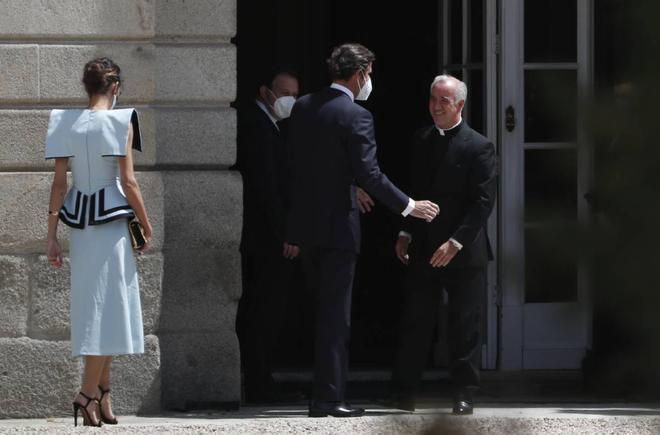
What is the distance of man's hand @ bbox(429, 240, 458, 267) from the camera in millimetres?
6117

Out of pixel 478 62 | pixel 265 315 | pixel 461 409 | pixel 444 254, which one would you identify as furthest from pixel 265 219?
pixel 461 409

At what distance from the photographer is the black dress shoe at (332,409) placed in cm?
613

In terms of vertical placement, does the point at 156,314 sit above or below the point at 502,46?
below

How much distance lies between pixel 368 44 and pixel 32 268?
3136mm

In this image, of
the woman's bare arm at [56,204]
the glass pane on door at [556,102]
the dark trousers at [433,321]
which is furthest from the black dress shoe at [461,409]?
the dark trousers at [433,321]

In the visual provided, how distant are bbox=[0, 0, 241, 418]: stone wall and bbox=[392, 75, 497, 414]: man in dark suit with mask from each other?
31.0 inches

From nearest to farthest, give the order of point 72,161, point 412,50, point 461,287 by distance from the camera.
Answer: point 72,161
point 461,287
point 412,50

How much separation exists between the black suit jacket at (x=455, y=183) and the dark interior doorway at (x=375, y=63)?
2255mm

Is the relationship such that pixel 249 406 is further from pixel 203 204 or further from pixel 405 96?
pixel 405 96

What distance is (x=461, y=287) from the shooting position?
6262 mm

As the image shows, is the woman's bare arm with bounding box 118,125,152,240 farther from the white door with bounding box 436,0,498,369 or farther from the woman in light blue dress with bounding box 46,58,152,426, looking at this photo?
the white door with bounding box 436,0,498,369

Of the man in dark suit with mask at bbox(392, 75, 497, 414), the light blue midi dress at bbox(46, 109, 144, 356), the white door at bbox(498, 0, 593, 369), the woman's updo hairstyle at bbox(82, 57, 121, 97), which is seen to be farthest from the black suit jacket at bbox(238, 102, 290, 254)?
the white door at bbox(498, 0, 593, 369)

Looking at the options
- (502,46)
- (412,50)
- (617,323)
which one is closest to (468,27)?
(502,46)

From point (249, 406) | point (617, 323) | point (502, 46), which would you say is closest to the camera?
point (617, 323)
